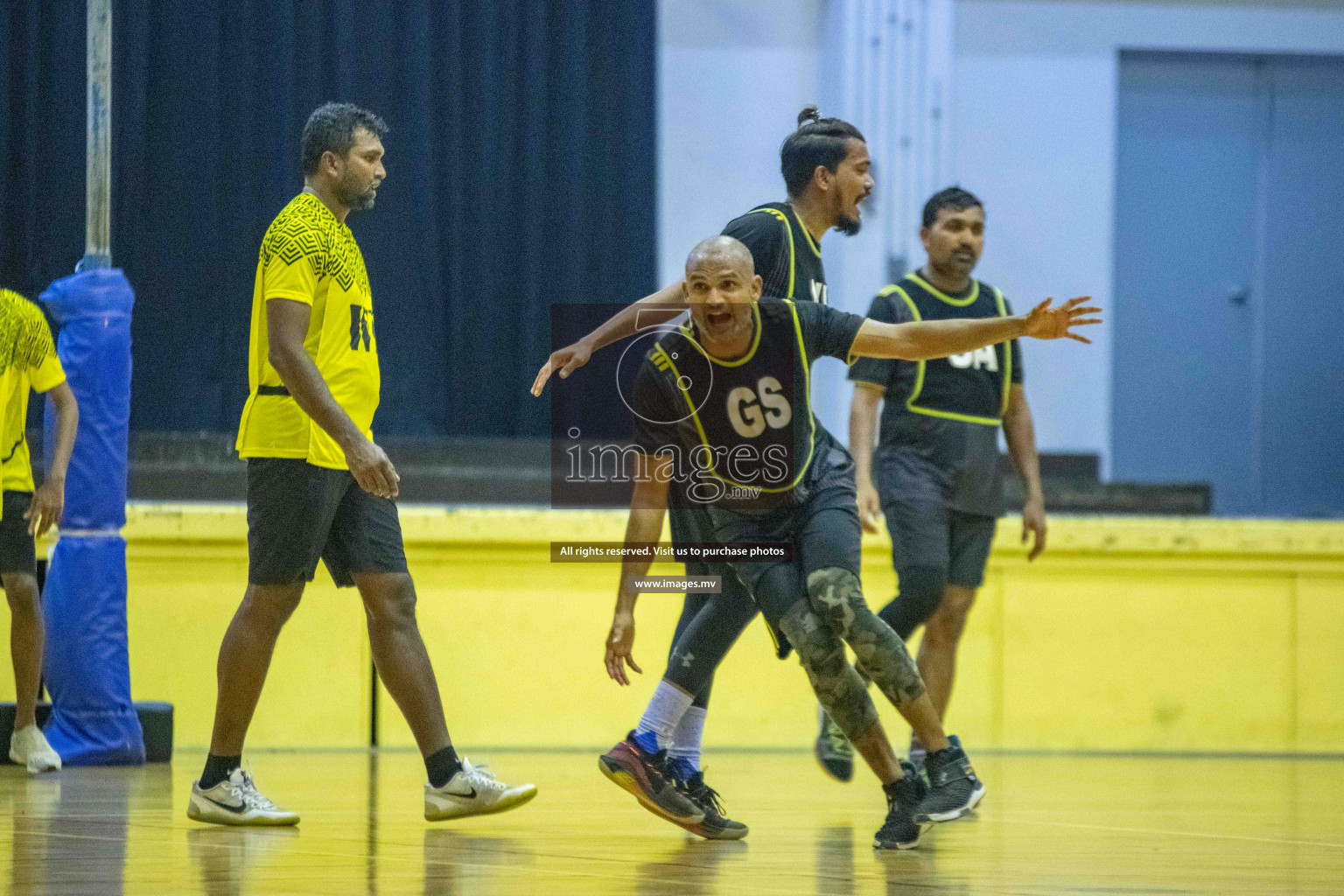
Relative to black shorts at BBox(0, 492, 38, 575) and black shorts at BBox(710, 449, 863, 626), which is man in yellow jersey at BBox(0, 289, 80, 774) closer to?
black shorts at BBox(0, 492, 38, 575)

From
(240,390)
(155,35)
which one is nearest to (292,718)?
(240,390)

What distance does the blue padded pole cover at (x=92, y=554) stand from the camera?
14.5 ft

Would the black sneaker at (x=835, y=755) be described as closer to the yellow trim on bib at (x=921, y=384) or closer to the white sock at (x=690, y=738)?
the white sock at (x=690, y=738)

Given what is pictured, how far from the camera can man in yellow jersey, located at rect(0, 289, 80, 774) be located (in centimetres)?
427

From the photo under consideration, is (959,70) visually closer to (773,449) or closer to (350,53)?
(350,53)

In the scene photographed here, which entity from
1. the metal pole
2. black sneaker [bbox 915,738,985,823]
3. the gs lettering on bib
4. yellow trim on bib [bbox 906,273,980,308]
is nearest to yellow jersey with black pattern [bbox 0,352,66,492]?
the metal pole

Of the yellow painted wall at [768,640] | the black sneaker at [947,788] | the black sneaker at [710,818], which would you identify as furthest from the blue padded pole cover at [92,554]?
the black sneaker at [947,788]

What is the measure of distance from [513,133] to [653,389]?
3.76 metres

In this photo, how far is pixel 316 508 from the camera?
2996 millimetres

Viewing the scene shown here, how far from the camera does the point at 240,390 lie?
549 cm

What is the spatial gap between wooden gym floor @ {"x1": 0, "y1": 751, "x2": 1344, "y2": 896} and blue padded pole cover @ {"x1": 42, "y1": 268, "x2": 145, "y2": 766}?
16 cm

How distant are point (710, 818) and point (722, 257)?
111cm

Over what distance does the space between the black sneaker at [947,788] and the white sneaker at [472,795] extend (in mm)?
821

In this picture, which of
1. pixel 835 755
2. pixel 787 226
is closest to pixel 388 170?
pixel 787 226
